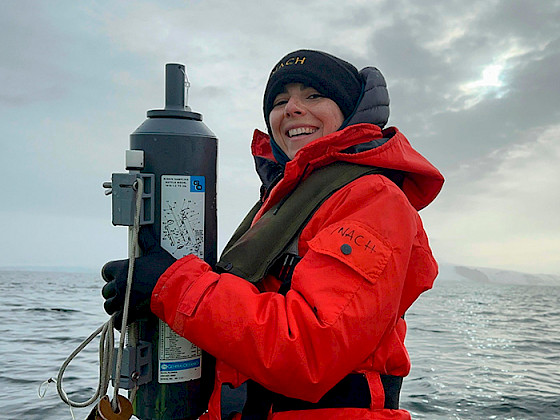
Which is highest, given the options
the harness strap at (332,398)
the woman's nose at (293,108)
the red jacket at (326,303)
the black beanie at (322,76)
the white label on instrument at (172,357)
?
the black beanie at (322,76)

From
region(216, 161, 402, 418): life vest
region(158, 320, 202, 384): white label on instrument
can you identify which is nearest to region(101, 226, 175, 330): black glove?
region(158, 320, 202, 384): white label on instrument

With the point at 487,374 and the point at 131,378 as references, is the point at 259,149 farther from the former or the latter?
the point at 487,374

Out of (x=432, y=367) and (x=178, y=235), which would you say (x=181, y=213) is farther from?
(x=432, y=367)

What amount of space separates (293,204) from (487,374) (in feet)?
23.1

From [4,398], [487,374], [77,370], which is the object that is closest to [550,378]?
A: [487,374]

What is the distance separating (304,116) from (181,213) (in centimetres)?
72

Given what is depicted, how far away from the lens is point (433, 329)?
13.4 metres

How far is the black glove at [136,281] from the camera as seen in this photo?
208 centimetres

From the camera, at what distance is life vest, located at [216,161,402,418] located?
2123 mm

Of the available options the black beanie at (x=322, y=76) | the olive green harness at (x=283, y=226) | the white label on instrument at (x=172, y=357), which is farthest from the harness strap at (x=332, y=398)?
the black beanie at (x=322, y=76)

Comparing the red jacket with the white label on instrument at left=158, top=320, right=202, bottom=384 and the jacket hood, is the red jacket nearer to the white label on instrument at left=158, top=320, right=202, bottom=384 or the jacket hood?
the jacket hood

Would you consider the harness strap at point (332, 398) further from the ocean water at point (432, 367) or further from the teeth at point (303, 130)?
the ocean water at point (432, 367)

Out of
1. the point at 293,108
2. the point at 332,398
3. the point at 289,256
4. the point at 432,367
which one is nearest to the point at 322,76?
the point at 293,108

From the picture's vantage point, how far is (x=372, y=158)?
2205mm
